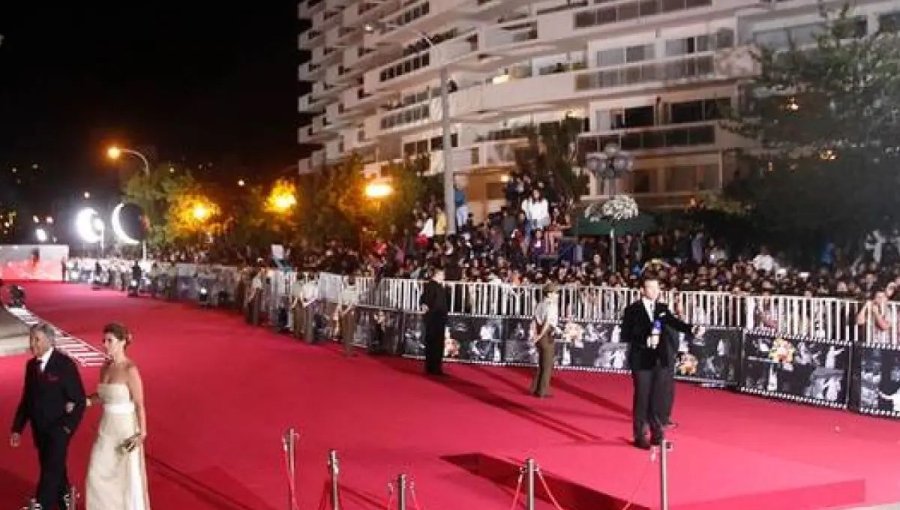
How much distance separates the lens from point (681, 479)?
32.8ft

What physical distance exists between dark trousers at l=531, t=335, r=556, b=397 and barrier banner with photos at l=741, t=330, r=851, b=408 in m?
3.25

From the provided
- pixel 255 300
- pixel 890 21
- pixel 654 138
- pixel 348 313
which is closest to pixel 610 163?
pixel 348 313

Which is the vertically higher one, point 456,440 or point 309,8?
point 309,8

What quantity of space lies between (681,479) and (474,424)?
488 cm

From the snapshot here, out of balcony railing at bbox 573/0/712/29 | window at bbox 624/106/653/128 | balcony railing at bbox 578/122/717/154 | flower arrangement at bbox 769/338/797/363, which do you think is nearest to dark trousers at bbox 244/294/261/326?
balcony railing at bbox 578/122/717/154

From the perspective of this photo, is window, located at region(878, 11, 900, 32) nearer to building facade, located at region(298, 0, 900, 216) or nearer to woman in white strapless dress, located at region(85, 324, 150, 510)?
building facade, located at region(298, 0, 900, 216)

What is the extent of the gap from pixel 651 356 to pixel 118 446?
20.2 feet

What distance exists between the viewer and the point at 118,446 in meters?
8.41

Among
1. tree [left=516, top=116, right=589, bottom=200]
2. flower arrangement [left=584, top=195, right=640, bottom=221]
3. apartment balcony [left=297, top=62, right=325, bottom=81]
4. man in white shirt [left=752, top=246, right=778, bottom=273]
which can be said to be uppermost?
apartment balcony [left=297, top=62, right=325, bottom=81]

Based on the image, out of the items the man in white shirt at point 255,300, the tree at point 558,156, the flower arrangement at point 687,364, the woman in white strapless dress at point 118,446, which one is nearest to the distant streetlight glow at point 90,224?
the tree at point 558,156

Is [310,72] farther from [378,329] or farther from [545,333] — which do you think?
[545,333]

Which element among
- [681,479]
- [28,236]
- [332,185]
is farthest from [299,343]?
[28,236]

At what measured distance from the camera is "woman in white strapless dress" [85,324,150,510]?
27.5 feet

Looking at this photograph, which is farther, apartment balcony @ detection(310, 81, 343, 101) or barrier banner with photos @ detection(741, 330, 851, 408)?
apartment balcony @ detection(310, 81, 343, 101)
